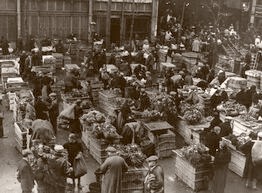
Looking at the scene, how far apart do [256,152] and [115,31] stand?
2442cm

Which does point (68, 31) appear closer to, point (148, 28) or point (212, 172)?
point (148, 28)

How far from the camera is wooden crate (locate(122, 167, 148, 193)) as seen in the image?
11188 mm

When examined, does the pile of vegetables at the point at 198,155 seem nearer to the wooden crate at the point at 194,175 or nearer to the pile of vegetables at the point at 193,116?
the wooden crate at the point at 194,175

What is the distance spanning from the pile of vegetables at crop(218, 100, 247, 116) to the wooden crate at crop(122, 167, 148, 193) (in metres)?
6.60

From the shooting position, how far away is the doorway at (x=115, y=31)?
3509 cm

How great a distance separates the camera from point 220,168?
11.7 meters

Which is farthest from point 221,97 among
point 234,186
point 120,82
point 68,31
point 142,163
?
point 68,31

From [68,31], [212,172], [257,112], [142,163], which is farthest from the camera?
[68,31]

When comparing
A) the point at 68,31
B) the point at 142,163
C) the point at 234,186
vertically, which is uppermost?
the point at 68,31

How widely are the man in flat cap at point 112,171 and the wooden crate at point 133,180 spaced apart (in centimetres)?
61

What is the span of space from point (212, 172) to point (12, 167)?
19.9 ft

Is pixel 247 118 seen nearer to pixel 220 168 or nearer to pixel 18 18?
pixel 220 168

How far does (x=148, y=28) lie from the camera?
37250mm

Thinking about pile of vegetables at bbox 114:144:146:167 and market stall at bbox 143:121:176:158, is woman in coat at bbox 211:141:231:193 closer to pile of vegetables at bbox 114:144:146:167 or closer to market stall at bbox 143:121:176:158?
pile of vegetables at bbox 114:144:146:167
